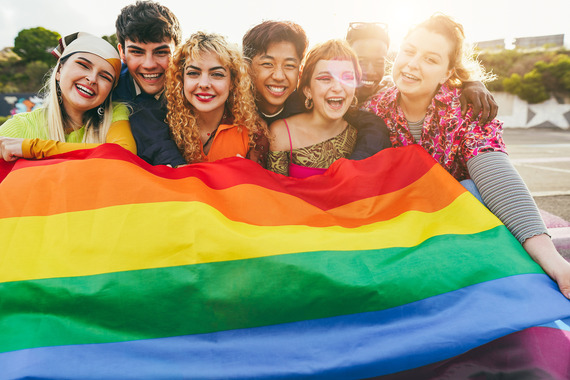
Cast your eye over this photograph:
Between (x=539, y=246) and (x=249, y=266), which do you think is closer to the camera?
(x=249, y=266)

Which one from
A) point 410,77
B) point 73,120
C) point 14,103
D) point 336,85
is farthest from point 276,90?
point 14,103

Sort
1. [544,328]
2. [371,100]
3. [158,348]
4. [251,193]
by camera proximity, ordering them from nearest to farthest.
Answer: [158,348], [544,328], [251,193], [371,100]

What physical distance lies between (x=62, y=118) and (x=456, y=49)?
2681mm

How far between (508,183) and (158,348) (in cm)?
185

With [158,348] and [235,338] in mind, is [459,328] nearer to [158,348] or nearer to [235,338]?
[235,338]

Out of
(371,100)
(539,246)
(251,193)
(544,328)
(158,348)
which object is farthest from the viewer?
(371,100)

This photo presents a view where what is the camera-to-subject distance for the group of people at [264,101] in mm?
2414

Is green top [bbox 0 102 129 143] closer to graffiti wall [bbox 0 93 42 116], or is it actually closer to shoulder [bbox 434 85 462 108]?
shoulder [bbox 434 85 462 108]

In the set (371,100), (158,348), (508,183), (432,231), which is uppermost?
(371,100)

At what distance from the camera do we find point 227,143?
261 centimetres

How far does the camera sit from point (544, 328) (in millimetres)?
1497

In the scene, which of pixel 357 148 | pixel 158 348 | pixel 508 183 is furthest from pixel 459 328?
pixel 357 148

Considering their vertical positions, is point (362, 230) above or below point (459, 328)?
above

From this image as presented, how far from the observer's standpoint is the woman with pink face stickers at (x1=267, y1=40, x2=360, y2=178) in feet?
8.53
